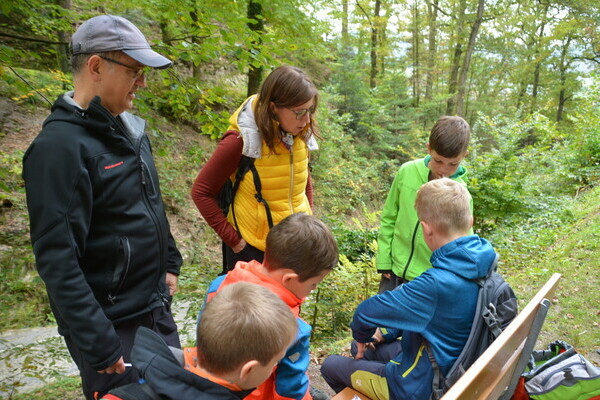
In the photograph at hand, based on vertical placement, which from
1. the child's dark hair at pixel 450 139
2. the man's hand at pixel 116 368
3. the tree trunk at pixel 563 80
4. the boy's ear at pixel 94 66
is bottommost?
the man's hand at pixel 116 368

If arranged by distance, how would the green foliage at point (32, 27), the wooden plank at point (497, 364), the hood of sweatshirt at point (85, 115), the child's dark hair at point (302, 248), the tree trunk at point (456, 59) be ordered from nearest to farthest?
the wooden plank at point (497, 364) < the hood of sweatshirt at point (85, 115) < the child's dark hair at point (302, 248) < the green foliage at point (32, 27) < the tree trunk at point (456, 59)

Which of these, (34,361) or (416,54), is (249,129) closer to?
(34,361)

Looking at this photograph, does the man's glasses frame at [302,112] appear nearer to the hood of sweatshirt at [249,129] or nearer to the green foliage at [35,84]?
the hood of sweatshirt at [249,129]

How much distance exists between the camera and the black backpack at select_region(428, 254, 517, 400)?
1812mm

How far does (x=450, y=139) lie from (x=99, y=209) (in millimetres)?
2204

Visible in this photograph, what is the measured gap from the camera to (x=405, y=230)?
9.34ft

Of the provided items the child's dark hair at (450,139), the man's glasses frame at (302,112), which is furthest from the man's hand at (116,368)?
the child's dark hair at (450,139)

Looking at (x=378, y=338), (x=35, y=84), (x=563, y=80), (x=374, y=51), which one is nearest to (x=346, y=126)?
(x=374, y=51)

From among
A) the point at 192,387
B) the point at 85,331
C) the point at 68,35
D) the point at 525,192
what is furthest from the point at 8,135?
the point at 525,192

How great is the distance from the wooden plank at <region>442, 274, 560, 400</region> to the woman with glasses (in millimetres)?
1384

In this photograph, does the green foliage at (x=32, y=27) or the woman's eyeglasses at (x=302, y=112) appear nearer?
the woman's eyeglasses at (x=302, y=112)

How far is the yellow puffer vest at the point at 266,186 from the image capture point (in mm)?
2371

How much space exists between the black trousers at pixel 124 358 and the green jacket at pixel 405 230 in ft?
5.68

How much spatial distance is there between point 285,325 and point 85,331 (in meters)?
0.82
